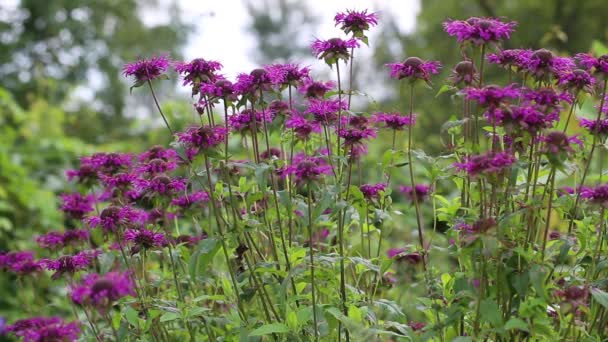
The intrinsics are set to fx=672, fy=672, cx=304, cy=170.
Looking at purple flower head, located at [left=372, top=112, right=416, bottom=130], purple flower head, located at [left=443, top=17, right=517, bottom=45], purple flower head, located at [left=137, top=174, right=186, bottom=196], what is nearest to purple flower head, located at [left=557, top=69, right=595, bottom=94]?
purple flower head, located at [left=443, top=17, right=517, bottom=45]

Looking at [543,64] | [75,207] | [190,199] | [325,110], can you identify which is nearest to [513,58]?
[543,64]

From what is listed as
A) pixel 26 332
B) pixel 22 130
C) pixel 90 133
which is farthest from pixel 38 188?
pixel 26 332

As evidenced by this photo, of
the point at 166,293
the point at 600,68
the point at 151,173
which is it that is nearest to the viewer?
the point at 600,68

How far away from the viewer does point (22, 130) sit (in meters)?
5.84

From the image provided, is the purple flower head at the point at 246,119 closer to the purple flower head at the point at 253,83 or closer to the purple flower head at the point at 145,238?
the purple flower head at the point at 253,83

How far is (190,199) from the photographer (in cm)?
190

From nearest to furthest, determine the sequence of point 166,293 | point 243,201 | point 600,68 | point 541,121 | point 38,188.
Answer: point 541,121 < point 600,68 < point 243,201 < point 166,293 < point 38,188

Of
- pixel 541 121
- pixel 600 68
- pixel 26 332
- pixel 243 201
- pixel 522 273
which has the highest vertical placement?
pixel 600 68

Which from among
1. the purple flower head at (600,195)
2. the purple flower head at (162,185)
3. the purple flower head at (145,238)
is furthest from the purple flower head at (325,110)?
the purple flower head at (600,195)

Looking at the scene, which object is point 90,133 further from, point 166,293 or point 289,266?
point 289,266

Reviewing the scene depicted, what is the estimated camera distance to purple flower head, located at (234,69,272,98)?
5.22ft

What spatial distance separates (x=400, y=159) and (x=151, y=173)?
0.67 m

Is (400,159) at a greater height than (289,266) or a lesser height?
greater

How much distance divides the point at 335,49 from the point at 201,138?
415mm
